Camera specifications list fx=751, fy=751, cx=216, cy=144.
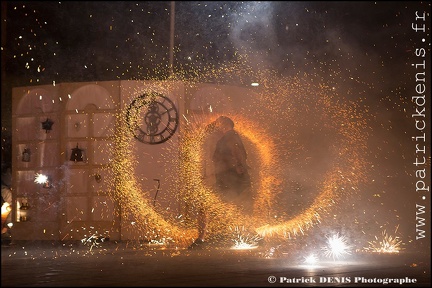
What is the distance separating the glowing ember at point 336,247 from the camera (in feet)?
34.4

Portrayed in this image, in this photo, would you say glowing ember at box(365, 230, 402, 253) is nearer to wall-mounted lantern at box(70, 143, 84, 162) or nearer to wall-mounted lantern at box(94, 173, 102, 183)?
wall-mounted lantern at box(94, 173, 102, 183)

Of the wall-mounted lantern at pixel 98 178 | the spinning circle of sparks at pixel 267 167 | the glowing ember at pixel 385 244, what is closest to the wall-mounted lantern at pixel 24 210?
the wall-mounted lantern at pixel 98 178

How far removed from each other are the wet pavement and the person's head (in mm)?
3808

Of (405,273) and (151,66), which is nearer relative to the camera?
(405,273)

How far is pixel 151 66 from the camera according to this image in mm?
15977

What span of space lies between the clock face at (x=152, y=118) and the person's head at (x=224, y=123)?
2.94 feet

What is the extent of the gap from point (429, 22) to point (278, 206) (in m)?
4.28

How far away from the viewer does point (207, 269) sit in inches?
326

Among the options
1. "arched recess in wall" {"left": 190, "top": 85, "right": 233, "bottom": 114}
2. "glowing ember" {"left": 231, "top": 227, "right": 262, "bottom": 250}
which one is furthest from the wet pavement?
"arched recess in wall" {"left": 190, "top": 85, "right": 233, "bottom": 114}

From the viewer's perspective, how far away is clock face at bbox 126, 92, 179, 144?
610 inches

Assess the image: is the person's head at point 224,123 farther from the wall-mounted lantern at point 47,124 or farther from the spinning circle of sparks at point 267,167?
the wall-mounted lantern at point 47,124

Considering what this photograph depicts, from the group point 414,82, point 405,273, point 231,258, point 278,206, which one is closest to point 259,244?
point 278,206

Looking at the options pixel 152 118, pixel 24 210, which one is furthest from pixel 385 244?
pixel 24 210

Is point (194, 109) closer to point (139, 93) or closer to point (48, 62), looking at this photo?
point (139, 93)
